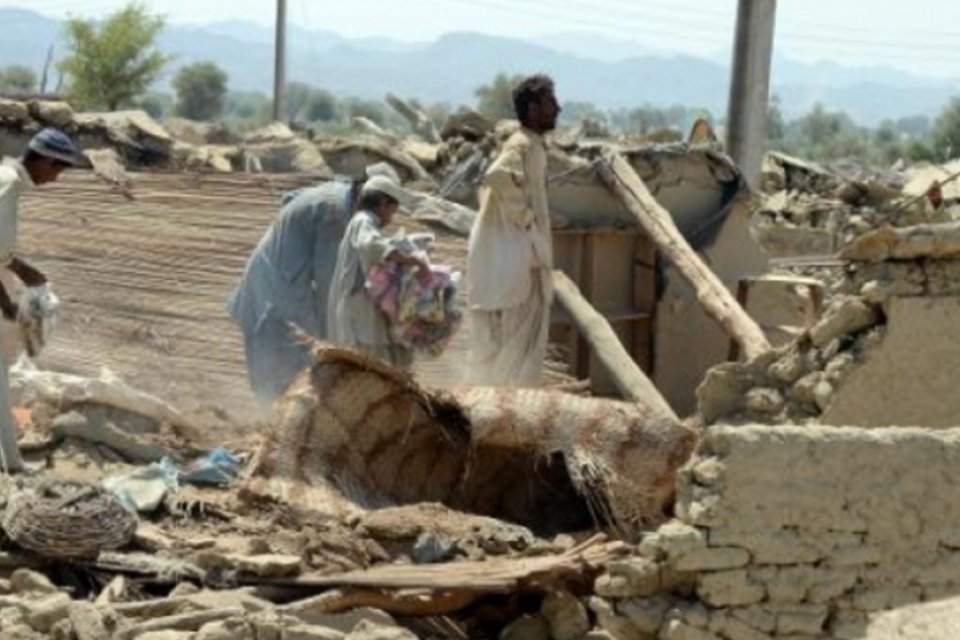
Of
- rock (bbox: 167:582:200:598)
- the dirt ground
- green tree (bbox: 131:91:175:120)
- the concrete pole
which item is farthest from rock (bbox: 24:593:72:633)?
green tree (bbox: 131:91:175:120)

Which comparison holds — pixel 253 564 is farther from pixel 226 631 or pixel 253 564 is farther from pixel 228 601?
pixel 226 631

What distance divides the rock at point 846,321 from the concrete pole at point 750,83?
20.7 ft

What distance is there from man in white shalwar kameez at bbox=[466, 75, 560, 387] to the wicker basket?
2560 millimetres

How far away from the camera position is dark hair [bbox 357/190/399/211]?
29.5ft

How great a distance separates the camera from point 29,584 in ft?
22.5

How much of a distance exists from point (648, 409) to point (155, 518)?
1.91 meters

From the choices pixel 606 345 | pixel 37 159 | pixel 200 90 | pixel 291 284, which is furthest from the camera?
pixel 200 90

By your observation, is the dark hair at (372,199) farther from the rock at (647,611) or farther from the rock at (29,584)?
the rock at (647,611)

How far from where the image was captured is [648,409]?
8273 mm

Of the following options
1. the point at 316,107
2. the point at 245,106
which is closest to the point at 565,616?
the point at 316,107

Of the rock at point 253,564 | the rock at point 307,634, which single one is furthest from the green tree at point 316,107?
the rock at point 307,634

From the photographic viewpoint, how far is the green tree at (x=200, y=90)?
3209 inches

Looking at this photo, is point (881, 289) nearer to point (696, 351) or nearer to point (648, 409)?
point (648, 409)

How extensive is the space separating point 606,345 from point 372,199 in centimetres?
219
